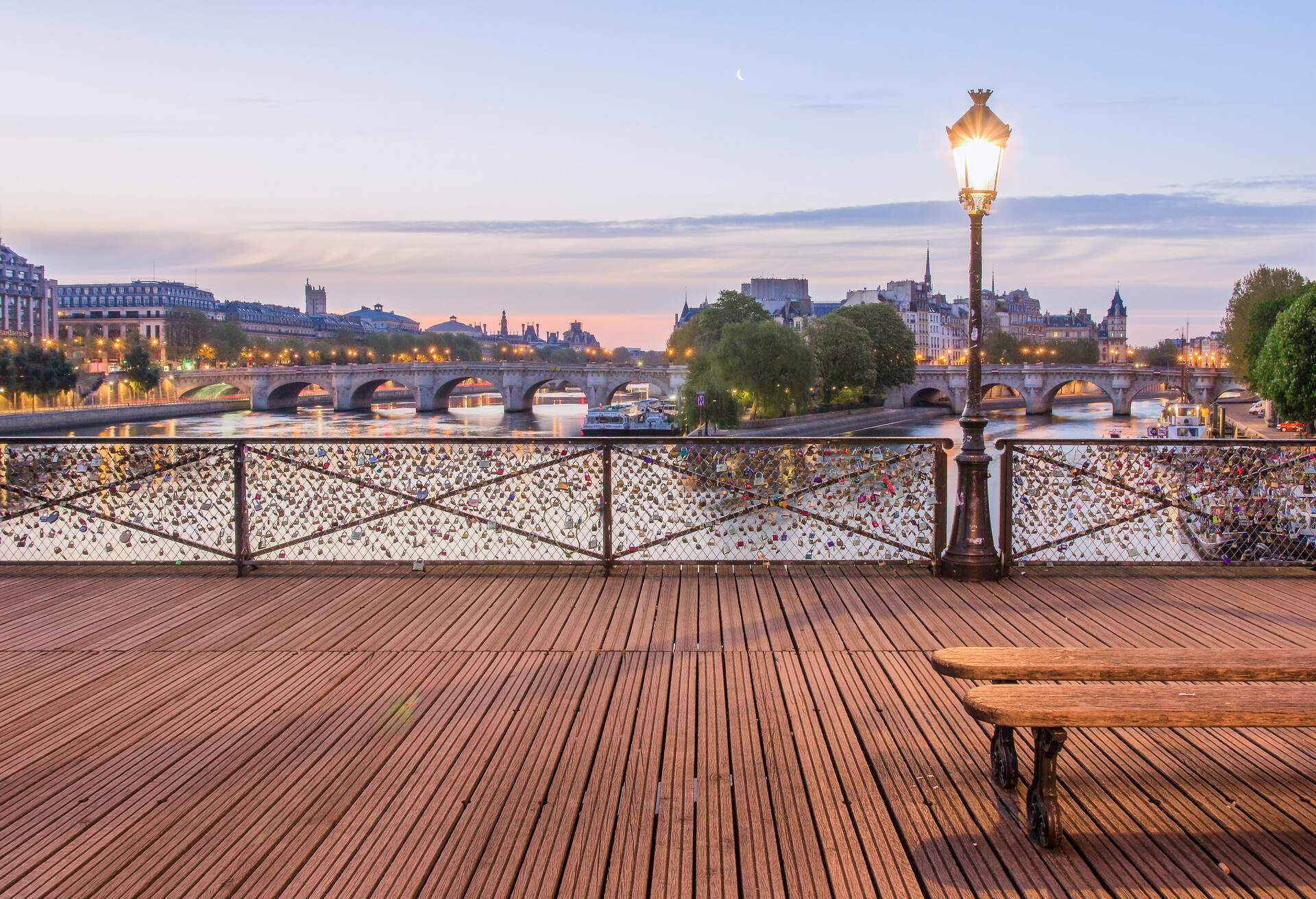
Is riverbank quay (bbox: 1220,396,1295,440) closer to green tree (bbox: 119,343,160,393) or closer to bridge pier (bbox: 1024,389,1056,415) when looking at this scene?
bridge pier (bbox: 1024,389,1056,415)

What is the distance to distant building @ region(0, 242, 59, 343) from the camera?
5113 inches

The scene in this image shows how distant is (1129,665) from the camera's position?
12.6 ft

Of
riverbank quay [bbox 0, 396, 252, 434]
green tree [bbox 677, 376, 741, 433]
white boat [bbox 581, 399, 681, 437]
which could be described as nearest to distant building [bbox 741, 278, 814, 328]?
riverbank quay [bbox 0, 396, 252, 434]

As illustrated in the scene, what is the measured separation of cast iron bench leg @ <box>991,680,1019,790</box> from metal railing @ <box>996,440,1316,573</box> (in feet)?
14.0

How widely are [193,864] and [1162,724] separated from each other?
3.20 meters

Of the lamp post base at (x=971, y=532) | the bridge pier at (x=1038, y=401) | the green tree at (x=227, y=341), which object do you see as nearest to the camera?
the lamp post base at (x=971, y=532)

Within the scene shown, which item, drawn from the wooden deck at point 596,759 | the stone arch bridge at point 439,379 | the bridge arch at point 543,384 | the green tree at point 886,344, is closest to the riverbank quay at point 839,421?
the green tree at point 886,344

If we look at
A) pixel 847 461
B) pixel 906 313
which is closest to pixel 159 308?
pixel 906 313

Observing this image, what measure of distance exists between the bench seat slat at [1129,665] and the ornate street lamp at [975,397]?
152 inches

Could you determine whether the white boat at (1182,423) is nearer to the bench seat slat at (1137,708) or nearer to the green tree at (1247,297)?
the green tree at (1247,297)

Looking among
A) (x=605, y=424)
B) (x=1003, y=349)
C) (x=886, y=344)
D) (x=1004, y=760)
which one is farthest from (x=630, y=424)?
(x=1003, y=349)

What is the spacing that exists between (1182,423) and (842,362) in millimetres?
21705

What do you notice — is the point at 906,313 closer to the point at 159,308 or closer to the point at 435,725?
the point at 159,308

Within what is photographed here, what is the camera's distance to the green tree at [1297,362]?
114 feet
